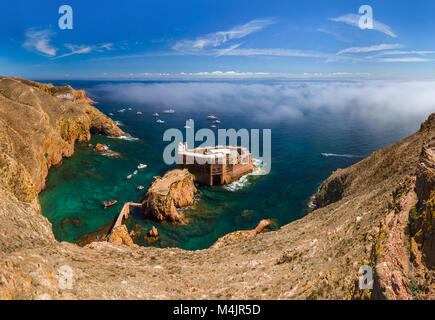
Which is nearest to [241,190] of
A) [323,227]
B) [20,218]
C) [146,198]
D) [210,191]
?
[210,191]

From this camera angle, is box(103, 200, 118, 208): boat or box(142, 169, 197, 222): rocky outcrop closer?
box(142, 169, 197, 222): rocky outcrop

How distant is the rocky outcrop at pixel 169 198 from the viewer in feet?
135

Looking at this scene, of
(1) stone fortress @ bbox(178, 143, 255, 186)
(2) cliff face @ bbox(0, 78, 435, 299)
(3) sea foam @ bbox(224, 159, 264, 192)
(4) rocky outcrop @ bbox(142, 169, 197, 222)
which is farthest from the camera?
(3) sea foam @ bbox(224, 159, 264, 192)

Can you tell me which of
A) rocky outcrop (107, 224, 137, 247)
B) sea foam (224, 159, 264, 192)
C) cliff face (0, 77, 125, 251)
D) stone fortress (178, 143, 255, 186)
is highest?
cliff face (0, 77, 125, 251)

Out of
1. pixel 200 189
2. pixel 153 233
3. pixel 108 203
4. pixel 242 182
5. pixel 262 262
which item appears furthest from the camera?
pixel 242 182

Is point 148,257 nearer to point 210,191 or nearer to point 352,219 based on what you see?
point 352,219

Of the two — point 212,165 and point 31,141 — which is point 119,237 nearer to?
point 212,165

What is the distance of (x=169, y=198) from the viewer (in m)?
41.9

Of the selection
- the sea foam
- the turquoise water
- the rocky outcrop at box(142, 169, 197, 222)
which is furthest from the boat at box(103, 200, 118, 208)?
the sea foam

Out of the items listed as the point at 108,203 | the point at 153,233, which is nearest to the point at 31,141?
the point at 108,203

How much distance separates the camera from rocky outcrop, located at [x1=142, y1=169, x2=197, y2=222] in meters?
41.2

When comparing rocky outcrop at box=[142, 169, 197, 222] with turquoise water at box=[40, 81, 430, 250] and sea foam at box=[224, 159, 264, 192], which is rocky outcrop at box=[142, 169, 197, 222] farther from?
sea foam at box=[224, 159, 264, 192]

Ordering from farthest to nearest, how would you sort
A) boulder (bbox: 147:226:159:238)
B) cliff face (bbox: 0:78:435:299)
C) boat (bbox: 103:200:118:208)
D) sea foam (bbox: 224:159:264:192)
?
sea foam (bbox: 224:159:264:192), boat (bbox: 103:200:118:208), boulder (bbox: 147:226:159:238), cliff face (bbox: 0:78:435:299)

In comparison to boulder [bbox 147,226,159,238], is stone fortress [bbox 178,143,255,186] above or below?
above
